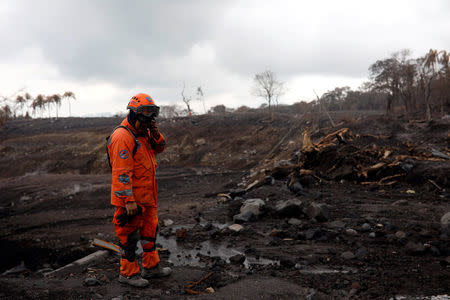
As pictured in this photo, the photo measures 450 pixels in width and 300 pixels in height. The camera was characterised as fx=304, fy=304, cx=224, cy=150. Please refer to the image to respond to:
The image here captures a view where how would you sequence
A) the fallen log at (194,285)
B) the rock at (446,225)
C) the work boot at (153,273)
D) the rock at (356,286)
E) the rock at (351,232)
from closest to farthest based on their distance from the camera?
the rock at (356,286) → the fallen log at (194,285) → the work boot at (153,273) → the rock at (446,225) → the rock at (351,232)

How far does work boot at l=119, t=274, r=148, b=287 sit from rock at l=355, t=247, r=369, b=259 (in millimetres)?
2657

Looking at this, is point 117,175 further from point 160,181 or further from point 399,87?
point 399,87

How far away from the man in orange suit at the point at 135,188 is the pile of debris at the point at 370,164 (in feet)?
16.9

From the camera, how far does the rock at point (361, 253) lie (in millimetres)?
3891

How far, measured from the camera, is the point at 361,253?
3.95 meters

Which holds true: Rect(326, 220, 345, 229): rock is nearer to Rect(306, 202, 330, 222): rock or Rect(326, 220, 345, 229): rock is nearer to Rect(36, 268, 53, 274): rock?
Rect(306, 202, 330, 222): rock

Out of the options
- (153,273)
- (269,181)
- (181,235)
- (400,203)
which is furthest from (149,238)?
(269,181)

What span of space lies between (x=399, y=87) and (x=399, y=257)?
2123cm

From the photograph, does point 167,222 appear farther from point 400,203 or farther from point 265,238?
point 400,203

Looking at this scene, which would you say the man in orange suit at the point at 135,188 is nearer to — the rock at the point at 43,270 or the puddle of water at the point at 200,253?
the puddle of water at the point at 200,253

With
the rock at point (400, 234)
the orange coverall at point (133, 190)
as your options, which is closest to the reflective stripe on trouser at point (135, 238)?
the orange coverall at point (133, 190)

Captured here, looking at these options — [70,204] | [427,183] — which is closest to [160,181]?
[70,204]

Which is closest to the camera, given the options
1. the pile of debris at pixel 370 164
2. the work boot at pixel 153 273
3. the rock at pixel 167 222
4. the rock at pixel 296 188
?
the work boot at pixel 153 273

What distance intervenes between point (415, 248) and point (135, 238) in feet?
11.4
